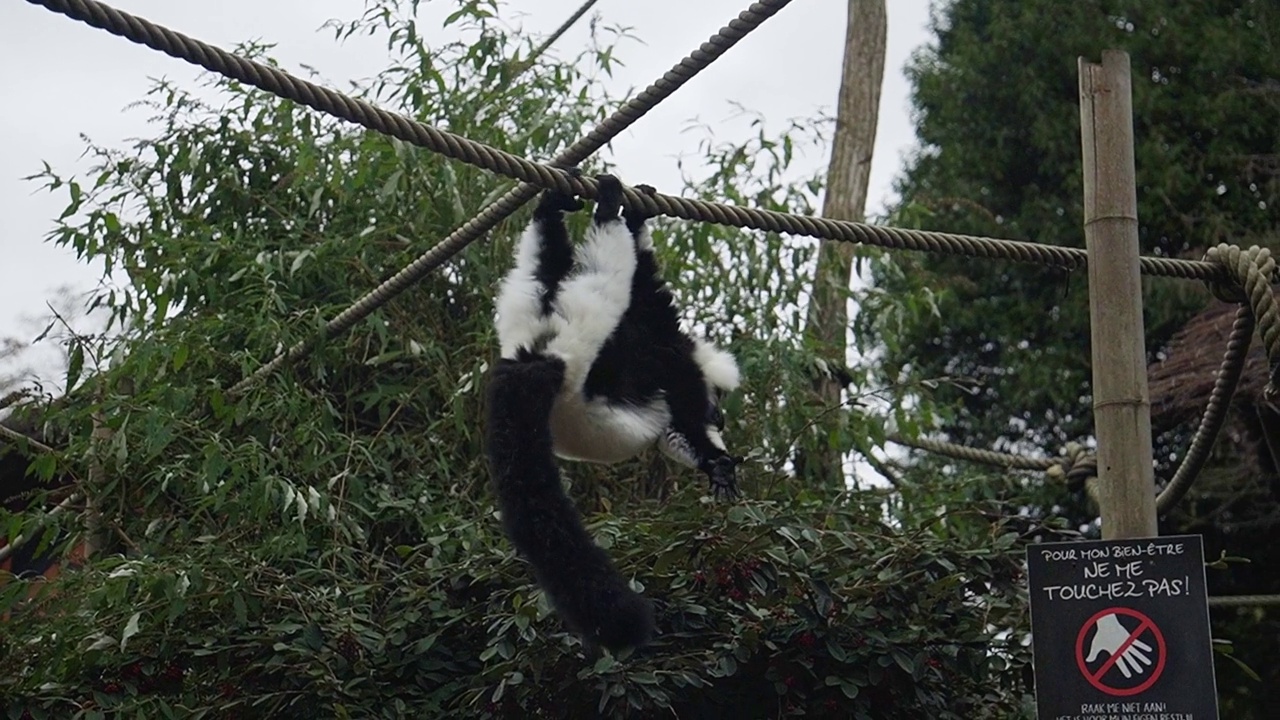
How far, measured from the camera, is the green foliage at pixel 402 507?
3.55 m

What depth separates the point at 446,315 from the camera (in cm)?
483

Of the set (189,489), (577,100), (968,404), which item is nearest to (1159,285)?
(968,404)

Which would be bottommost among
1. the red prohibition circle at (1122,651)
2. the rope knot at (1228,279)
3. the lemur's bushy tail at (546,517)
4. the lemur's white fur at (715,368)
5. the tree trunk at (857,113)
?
the red prohibition circle at (1122,651)

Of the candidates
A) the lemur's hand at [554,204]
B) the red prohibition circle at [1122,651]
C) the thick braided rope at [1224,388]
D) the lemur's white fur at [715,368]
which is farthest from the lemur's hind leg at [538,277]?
the thick braided rope at [1224,388]

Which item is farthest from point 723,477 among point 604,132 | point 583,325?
point 604,132

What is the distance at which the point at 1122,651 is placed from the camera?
9.29ft

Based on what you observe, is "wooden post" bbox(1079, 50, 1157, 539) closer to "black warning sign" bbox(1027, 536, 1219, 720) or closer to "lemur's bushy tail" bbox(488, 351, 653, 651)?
"black warning sign" bbox(1027, 536, 1219, 720)

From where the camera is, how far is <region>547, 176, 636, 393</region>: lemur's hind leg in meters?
3.41

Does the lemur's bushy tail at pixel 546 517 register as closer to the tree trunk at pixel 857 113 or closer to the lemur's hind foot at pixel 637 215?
the lemur's hind foot at pixel 637 215

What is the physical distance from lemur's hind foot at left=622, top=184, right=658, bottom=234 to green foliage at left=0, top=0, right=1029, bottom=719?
0.75 metres

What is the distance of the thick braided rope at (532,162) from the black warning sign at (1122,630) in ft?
3.08

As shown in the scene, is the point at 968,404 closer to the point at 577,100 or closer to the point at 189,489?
the point at 577,100

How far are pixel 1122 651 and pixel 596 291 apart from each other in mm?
1477

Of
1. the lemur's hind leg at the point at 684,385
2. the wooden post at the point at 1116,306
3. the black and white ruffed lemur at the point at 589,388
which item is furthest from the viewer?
the lemur's hind leg at the point at 684,385
